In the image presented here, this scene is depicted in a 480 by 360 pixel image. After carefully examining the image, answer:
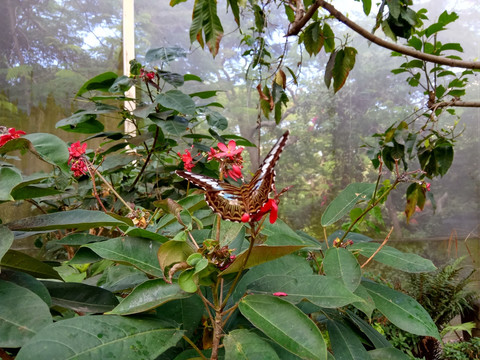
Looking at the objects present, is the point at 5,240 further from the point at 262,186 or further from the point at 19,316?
the point at 262,186

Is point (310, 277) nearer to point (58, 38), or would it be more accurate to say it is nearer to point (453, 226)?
point (58, 38)

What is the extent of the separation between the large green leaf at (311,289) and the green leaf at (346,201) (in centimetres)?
23

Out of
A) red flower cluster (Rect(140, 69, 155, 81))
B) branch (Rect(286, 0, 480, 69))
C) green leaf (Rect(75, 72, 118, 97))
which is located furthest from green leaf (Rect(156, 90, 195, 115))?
branch (Rect(286, 0, 480, 69))

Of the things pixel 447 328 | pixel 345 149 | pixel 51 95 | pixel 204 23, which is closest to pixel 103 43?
pixel 51 95

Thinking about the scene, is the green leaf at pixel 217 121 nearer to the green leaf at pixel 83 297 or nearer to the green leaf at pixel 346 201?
the green leaf at pixel 346 201

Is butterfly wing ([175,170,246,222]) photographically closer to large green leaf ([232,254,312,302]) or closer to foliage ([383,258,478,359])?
large green leaf ([232,254,312,302])

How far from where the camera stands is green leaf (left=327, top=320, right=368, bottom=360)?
454mm

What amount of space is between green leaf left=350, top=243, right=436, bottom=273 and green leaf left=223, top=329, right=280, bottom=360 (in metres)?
0.26

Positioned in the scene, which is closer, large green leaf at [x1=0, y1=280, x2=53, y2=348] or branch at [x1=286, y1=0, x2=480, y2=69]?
large green leaf at [x1=0, y1=280, x2=53, y2=348]

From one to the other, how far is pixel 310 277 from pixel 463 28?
3.17 metres

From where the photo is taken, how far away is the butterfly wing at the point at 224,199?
366 millimetres

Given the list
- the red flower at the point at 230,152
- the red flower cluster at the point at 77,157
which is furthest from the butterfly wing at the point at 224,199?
the red flower cluster at the point at 77,157

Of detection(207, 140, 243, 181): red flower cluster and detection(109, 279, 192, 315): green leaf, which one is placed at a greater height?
detection(207, 140, 243, 181): red flower cluster

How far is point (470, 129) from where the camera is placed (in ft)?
9.34
